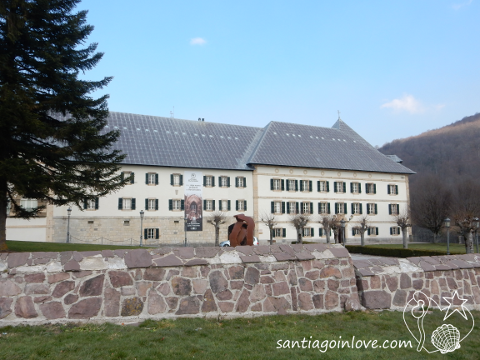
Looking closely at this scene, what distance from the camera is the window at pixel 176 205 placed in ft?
134

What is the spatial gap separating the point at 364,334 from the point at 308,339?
1.10 metres

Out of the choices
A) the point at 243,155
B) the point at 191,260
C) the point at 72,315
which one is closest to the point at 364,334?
the point at 191,260

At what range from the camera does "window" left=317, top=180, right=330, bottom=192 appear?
4732 centimetres

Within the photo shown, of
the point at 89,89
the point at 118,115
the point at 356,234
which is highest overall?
the point at 118,115

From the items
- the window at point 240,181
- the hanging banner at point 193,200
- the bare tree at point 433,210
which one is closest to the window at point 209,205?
the hanging banner at point 193,200

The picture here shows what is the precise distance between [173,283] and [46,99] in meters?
14.2

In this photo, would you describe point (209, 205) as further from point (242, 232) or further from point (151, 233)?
point (242, 232)

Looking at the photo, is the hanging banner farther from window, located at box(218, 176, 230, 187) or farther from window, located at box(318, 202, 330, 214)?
window, located at box(318, 202, 330, 214)

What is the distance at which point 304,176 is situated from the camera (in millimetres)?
46812

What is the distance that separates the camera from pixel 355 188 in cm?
4925

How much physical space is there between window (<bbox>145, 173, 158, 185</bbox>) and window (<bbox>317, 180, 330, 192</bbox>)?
762 inches

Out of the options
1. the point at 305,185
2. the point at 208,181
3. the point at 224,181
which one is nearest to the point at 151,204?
the point at 208,181

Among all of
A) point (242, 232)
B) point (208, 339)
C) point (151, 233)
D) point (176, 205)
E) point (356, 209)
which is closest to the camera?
point (208, 339)

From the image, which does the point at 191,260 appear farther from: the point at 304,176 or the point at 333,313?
the point at 304,176
